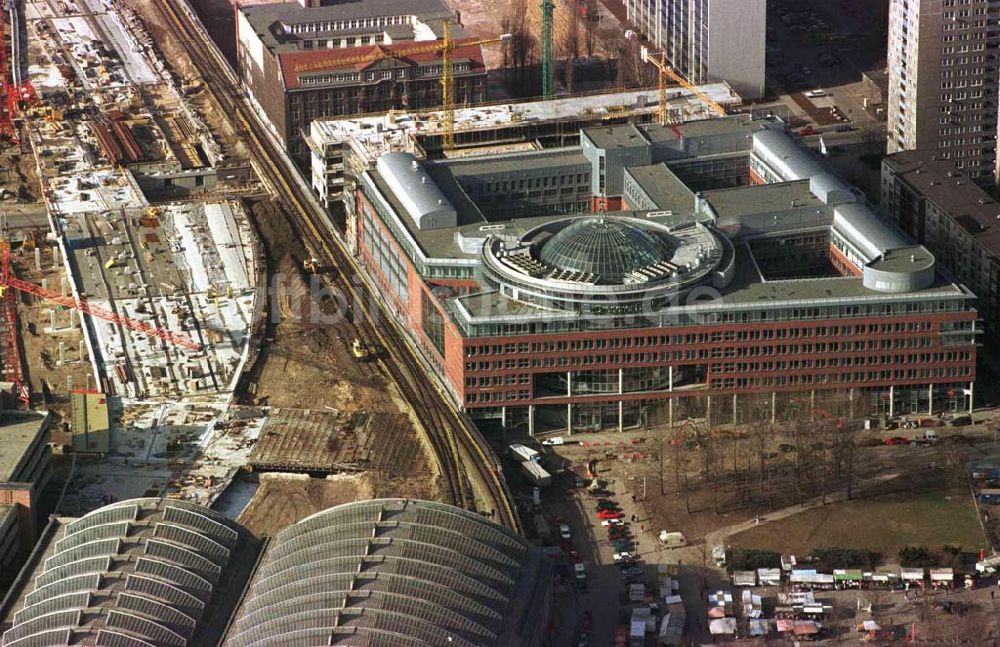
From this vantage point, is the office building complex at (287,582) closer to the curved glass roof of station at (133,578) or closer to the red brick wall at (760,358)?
the curved glass roof of station at (133,578)

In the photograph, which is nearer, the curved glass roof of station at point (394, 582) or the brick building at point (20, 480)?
the curved glass roof of station at point (394, 582)

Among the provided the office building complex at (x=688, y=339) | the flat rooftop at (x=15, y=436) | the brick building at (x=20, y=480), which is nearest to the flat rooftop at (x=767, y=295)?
the office building complex at (x=688, y=339)

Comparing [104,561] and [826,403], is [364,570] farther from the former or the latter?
[826,403]

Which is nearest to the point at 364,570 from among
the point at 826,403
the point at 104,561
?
the point at 104,561

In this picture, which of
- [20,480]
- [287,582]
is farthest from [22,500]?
[287,582]

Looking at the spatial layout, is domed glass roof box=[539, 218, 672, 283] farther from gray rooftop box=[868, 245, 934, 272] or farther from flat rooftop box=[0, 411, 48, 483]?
flat rooftop box=[0, 411, 48, 483]

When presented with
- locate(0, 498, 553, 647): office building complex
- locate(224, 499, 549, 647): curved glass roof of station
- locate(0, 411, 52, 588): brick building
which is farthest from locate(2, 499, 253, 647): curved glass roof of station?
locate(0, 411, 52, 588): brick building

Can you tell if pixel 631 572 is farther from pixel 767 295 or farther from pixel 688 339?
pixel 767 295
